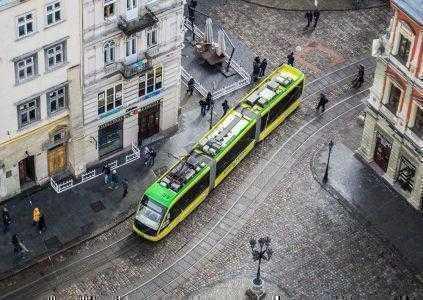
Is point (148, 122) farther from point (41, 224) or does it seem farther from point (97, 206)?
point (41, 224)

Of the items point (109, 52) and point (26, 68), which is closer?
point (26, 68)

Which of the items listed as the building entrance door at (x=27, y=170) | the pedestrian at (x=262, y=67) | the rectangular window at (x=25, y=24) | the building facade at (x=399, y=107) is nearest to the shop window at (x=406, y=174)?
the building facade at (x=399, y=107)

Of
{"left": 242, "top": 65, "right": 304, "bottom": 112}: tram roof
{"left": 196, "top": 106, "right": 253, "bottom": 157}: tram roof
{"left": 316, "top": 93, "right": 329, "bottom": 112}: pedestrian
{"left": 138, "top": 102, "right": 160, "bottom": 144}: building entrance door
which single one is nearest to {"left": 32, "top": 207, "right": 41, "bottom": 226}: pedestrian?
{"left": 138, "top": 102, "right": 160, "bottom": 144}: building entrance door

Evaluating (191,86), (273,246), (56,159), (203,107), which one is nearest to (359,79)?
(203,107)

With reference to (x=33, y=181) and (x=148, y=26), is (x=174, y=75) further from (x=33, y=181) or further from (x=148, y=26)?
(x=33, y=181)

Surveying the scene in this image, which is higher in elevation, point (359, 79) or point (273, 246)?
point (359, 79)

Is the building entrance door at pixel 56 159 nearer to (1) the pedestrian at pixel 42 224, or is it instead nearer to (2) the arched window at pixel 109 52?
(1) the pedestrian at pixel 42 224

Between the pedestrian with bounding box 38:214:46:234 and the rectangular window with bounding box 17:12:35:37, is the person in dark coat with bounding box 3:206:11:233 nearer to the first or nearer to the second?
the pedestrian with bounding box 38:214:46:234
